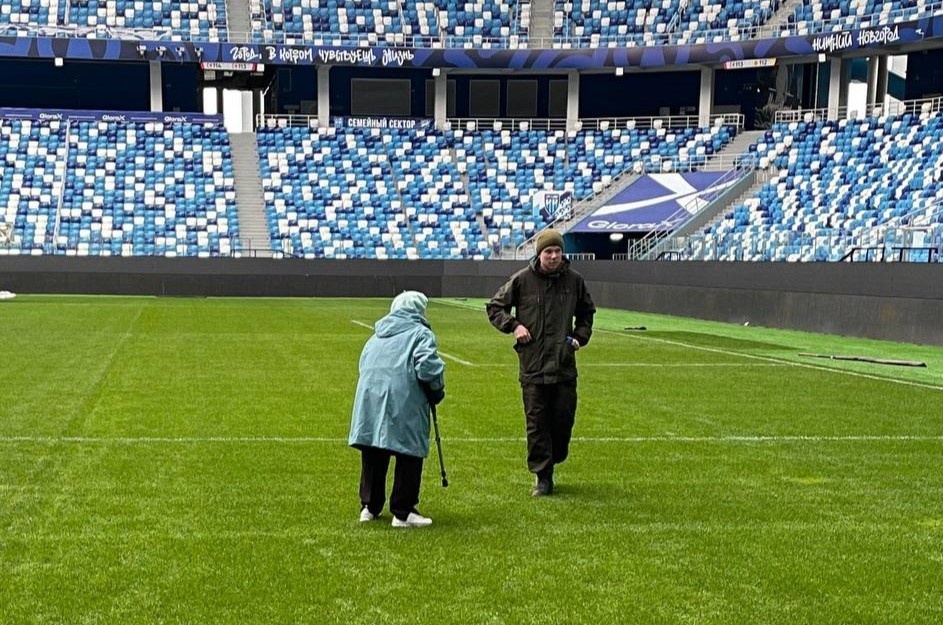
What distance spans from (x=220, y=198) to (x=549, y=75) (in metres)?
18.5

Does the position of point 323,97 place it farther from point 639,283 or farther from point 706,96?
point 639,283

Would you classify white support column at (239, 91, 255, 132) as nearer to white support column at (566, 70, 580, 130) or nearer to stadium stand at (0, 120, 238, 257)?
stadium stand at (0, 120, 238, 257)

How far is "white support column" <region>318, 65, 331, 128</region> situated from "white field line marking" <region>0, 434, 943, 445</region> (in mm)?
48755

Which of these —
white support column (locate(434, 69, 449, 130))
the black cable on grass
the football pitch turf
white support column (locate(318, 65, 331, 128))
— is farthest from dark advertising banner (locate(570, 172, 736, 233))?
the football pitch turf

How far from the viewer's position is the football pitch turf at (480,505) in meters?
6.04

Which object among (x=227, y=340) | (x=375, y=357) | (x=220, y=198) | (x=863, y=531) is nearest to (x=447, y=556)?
(x=375, y=357)

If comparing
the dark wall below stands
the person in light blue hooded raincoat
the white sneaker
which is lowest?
the dark wall below stands

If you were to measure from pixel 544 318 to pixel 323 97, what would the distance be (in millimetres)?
51646

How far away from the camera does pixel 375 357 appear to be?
7.53 m

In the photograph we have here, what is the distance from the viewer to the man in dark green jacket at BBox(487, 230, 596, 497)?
27.8 feet

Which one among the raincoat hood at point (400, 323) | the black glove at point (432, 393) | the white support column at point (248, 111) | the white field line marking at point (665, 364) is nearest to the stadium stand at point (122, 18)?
the white support column at point (248, 111)

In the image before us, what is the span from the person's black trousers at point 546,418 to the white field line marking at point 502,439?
2.59 metres

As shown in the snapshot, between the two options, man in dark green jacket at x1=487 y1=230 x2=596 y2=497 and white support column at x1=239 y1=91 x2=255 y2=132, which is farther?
white support column at x1=239 y1=91 x2=255 y2=132

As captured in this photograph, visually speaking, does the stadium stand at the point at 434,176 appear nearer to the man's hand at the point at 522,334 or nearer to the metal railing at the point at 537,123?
the metal railing at the point at 537,123
